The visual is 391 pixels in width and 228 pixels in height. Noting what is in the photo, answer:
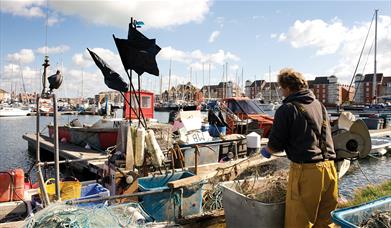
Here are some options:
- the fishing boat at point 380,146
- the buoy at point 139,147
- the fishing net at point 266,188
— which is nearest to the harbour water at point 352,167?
the fishing boat at point 380,146

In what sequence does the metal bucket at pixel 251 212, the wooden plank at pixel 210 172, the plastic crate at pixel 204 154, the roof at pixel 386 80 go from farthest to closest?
the roof at pixel 386 80
the plastic crate at pixel 204 154
the wooden plank at pixel 210 172
the metal bucket at pixel 251 212

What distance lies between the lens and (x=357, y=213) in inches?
121

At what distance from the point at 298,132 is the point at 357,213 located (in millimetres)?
939

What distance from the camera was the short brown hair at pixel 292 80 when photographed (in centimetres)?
346

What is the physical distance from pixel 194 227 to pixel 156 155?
207 cm

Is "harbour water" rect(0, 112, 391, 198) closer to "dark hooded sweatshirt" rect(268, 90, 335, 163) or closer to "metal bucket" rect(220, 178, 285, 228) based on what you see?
"metal bucket" rect(220, 178, 285, 228)

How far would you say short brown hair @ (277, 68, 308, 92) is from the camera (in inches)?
136

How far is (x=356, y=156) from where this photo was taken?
15.3 feet

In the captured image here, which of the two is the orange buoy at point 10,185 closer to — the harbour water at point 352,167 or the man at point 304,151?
the harbour water at point 352,167

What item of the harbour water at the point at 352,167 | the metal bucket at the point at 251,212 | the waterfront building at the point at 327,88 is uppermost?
the waterfront building at the point at 327,88

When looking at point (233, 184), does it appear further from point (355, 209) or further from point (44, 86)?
point (44, 86)

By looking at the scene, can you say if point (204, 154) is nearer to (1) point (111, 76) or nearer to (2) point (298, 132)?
(1) point (111, 76)

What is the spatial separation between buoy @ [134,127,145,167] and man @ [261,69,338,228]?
3.61m

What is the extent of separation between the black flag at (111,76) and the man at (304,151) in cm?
435
